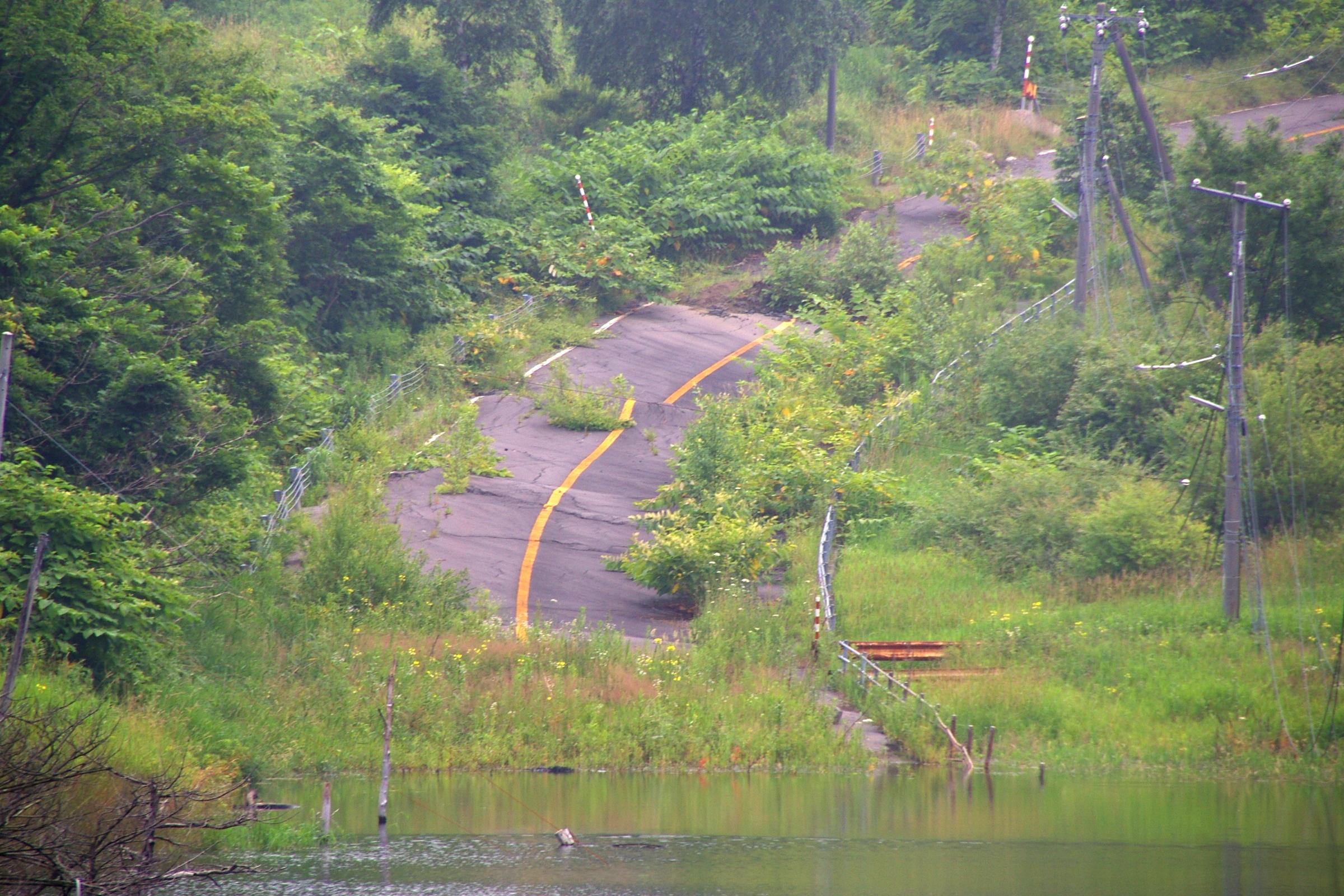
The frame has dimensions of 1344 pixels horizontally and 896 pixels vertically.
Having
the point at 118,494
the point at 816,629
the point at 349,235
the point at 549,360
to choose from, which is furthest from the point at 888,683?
the point at 349,235

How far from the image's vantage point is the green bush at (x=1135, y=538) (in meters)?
28.5

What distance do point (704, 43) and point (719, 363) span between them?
58.1 feet

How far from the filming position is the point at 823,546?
29.9m

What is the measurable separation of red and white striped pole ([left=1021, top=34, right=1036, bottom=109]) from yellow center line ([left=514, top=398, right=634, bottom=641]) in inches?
1049

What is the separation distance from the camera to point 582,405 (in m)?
37.1

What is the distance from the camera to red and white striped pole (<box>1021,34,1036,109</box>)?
5622 cm

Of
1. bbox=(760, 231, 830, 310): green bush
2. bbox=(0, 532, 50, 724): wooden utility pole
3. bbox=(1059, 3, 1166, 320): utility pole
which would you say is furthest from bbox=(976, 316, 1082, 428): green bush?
bbox=(0, 532, 50, 724): wooden utility pole

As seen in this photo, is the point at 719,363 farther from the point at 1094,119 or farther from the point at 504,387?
the point at 1094,119

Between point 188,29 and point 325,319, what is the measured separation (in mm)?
11237

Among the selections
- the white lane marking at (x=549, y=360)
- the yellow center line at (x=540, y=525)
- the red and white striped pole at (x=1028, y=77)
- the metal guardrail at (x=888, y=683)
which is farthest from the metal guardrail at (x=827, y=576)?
the red and white striped pole at (x=1028, y=77)

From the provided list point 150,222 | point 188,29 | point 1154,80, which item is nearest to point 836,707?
point 150,222

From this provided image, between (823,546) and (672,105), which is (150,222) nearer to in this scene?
(823,546)

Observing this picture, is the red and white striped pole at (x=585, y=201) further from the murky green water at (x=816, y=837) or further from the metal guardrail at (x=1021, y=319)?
the murky green water at (x=816, y=837)

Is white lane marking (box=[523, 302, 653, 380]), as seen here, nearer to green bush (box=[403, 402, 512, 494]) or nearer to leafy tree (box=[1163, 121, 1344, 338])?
green bush (box=[403, 402, 512, 494])
